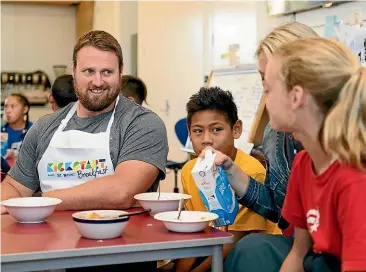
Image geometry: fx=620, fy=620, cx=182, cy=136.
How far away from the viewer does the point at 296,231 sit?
5.59 ft

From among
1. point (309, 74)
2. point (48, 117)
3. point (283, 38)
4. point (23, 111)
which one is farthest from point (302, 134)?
point (23, 111)

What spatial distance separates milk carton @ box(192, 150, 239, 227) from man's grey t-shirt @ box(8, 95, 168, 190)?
390 mm

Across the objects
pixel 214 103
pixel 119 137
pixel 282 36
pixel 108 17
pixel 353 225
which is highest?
pixel 108 17

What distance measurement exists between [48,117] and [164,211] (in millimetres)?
776

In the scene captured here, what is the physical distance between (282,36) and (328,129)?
581 mm

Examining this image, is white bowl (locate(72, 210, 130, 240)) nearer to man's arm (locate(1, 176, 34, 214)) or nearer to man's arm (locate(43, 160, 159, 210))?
man's arm (locate(43, 160, 159, 210))

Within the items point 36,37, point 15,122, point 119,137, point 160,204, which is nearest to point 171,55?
point 15,122

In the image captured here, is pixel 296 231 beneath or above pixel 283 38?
beneath

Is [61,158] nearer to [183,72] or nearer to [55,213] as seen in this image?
[55,213]

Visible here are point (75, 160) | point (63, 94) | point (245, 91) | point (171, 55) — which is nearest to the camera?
point (75, 160)

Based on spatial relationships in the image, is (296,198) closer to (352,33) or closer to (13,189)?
(13,189)

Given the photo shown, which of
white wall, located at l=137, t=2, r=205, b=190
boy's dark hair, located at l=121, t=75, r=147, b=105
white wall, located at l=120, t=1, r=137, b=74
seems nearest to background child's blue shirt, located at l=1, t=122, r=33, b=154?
boy's dark hair, located at l=121, t=75, r=147, b=105

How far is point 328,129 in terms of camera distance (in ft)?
4.74

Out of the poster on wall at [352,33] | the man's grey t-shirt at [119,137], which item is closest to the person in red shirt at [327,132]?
the man's grey t-shirt at [119,137]
